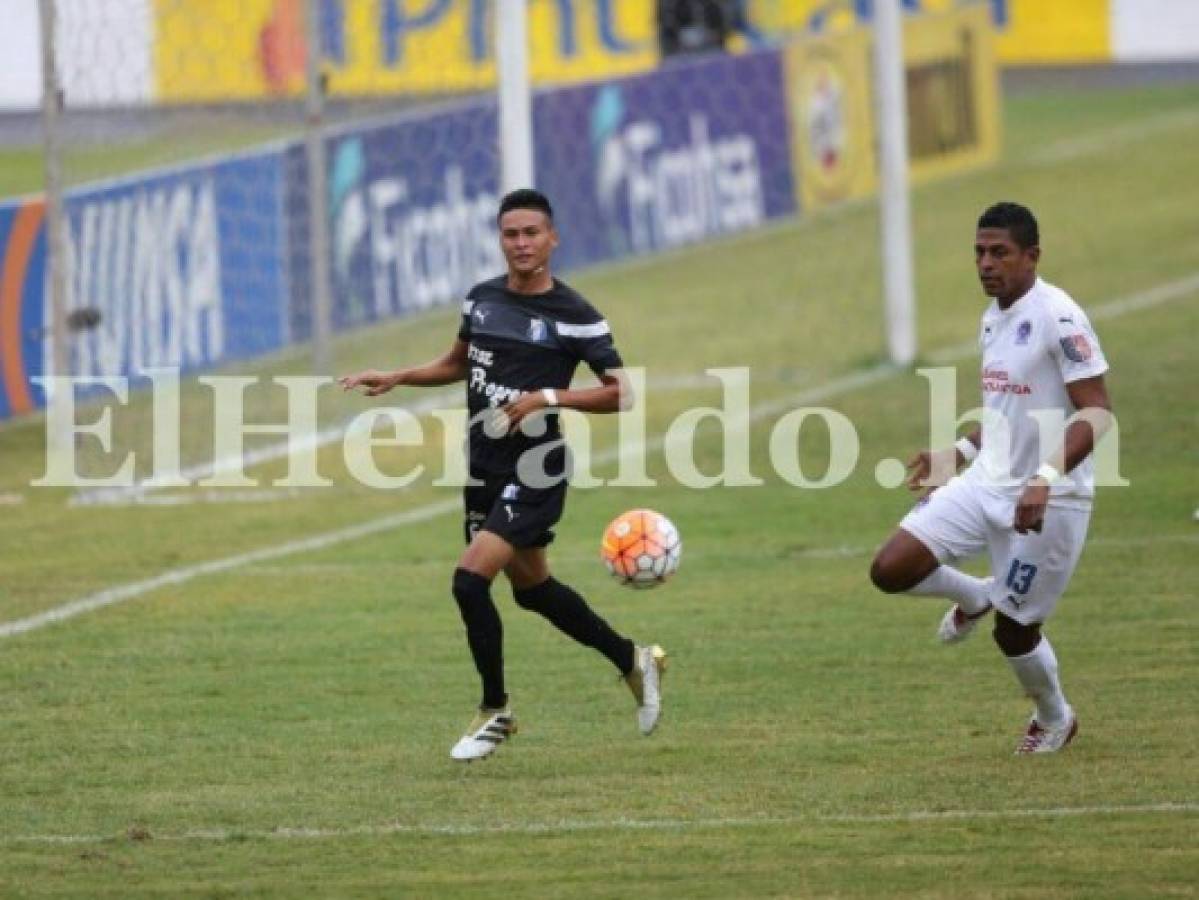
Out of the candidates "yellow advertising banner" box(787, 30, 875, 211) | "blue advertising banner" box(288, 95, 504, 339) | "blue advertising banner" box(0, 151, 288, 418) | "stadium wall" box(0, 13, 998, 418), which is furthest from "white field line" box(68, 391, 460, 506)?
"yellow advertising banner" box(787, 30, 875, 211)

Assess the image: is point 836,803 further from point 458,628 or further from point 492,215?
point 492,215

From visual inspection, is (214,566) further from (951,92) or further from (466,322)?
(951,92)

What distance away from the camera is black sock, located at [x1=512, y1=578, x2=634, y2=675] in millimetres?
10062

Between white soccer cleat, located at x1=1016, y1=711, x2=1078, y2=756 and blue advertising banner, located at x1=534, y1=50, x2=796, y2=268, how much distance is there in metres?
16.6

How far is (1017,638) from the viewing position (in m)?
9.53

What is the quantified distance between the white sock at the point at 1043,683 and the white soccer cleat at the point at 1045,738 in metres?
0.02

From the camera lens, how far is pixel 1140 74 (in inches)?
1638

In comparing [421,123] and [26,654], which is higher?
[421,123]

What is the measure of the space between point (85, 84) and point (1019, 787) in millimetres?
10905

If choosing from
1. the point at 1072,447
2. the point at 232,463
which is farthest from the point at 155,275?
the point at 1072,447

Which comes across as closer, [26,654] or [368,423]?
[26,654]

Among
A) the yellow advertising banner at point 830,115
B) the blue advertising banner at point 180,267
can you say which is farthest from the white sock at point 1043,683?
the yellow advertising banner at point 830,115

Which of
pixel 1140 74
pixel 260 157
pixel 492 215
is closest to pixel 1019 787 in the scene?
pixel 260 157

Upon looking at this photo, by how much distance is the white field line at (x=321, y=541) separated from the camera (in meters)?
13.0
